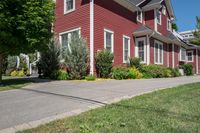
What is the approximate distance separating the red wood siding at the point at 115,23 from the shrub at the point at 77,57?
152 centimetres

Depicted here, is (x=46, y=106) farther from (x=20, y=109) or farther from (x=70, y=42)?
(x=70, y=42)

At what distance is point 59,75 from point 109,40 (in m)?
4.70

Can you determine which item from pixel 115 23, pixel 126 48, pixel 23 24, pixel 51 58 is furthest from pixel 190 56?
pixel 23 24

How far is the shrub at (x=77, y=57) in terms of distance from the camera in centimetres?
1512

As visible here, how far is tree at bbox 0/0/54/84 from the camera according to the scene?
12.1 meters

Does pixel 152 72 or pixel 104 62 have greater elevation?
pixel 104 62

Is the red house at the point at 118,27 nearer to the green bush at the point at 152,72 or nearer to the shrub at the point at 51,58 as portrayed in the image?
the shrub at the point at 51,58

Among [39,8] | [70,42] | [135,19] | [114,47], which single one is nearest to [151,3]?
[135,19]

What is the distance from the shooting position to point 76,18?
17422 millimetres

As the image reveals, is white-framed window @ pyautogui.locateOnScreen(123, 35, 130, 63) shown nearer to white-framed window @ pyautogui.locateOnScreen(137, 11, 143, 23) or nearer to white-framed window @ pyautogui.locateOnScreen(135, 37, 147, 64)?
white-framed window @ pyautogui.locateOnScreen(135, 37, 147, 64)

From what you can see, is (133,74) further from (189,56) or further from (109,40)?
(189,56)

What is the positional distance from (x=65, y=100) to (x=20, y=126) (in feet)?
9.31

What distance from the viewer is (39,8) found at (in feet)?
42.8

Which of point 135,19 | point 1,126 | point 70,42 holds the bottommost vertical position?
point 1,126
